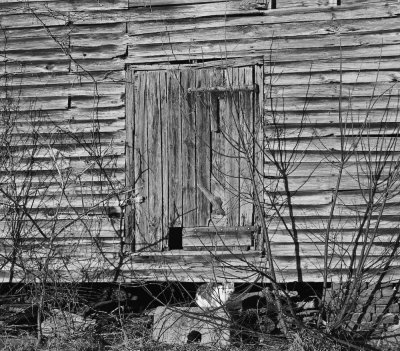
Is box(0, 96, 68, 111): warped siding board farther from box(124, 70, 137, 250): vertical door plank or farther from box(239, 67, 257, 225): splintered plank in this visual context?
box(239, 67, 257, 225): splintered plank

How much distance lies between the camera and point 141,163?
7.48 m

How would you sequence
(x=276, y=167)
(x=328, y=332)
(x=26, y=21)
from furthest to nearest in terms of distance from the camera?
(x=26, y=21), (x=276, y=167), (x=328, y=332)

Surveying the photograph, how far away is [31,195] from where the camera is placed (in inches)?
304

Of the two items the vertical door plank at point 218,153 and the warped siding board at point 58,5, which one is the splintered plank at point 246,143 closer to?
the vertical door plank at point 218,153

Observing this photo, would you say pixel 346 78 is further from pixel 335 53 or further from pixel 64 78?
pixel 64 78

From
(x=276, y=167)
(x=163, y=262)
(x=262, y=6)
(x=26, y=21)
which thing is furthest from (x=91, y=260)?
(x=262, y=6)

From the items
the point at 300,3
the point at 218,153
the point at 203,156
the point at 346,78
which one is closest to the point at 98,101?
the point at 203,156

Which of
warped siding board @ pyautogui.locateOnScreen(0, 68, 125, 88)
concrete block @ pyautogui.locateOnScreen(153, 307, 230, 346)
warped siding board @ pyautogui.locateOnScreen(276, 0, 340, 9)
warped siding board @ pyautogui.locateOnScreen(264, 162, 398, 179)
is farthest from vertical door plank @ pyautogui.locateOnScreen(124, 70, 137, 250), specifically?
warped siding board @ pyautogui.locateOnScreen(276, 0, 340, 9)

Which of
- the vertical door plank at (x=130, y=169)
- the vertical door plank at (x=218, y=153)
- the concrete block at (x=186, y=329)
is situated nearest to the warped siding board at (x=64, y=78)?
the vertical door plank at (x=130, y=169)

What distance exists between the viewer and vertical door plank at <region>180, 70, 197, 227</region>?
24.4ft

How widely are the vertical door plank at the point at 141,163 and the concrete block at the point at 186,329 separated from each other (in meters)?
0.86

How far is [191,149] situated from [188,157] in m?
0.10

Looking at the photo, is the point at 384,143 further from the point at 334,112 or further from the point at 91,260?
the point at 91,260

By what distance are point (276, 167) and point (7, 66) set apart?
11.3 feet
